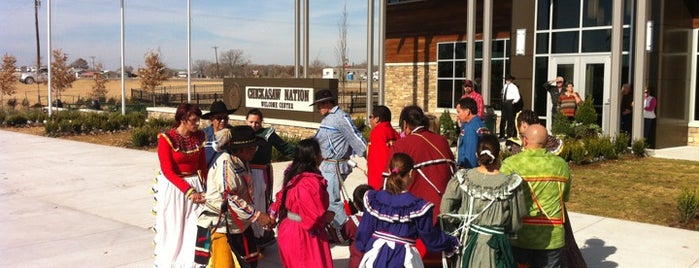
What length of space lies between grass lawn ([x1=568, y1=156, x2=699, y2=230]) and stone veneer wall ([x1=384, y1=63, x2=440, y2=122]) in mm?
10564

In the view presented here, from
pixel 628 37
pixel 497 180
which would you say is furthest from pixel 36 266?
pixel 628 37

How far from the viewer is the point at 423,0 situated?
23.4 meters

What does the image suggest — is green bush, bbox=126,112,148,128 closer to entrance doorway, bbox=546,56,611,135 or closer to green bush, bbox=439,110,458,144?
green bush, bbox=439,110,458,144

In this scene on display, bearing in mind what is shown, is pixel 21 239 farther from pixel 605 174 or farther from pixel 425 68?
pixel 425 68

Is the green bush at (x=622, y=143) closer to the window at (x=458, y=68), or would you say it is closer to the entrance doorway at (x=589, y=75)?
the entrance doorway at (x=589, y=75)

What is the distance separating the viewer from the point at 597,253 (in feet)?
22.9

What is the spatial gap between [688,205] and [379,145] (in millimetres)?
4519

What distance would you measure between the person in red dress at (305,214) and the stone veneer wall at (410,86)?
18712 mm

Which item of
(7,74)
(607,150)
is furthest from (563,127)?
(7,74)

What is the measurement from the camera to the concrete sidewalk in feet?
22.6

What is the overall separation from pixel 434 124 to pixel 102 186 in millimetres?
8050

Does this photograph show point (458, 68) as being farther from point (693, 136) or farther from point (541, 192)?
point (541, 192)

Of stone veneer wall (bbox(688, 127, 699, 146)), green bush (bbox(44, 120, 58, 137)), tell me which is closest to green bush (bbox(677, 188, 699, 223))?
stone veneer wall (bbox(688, 127, 699, 146))

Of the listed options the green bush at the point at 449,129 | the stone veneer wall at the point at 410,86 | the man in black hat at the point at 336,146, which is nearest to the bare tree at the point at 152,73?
the stone veneer wall at the point at 410,86
